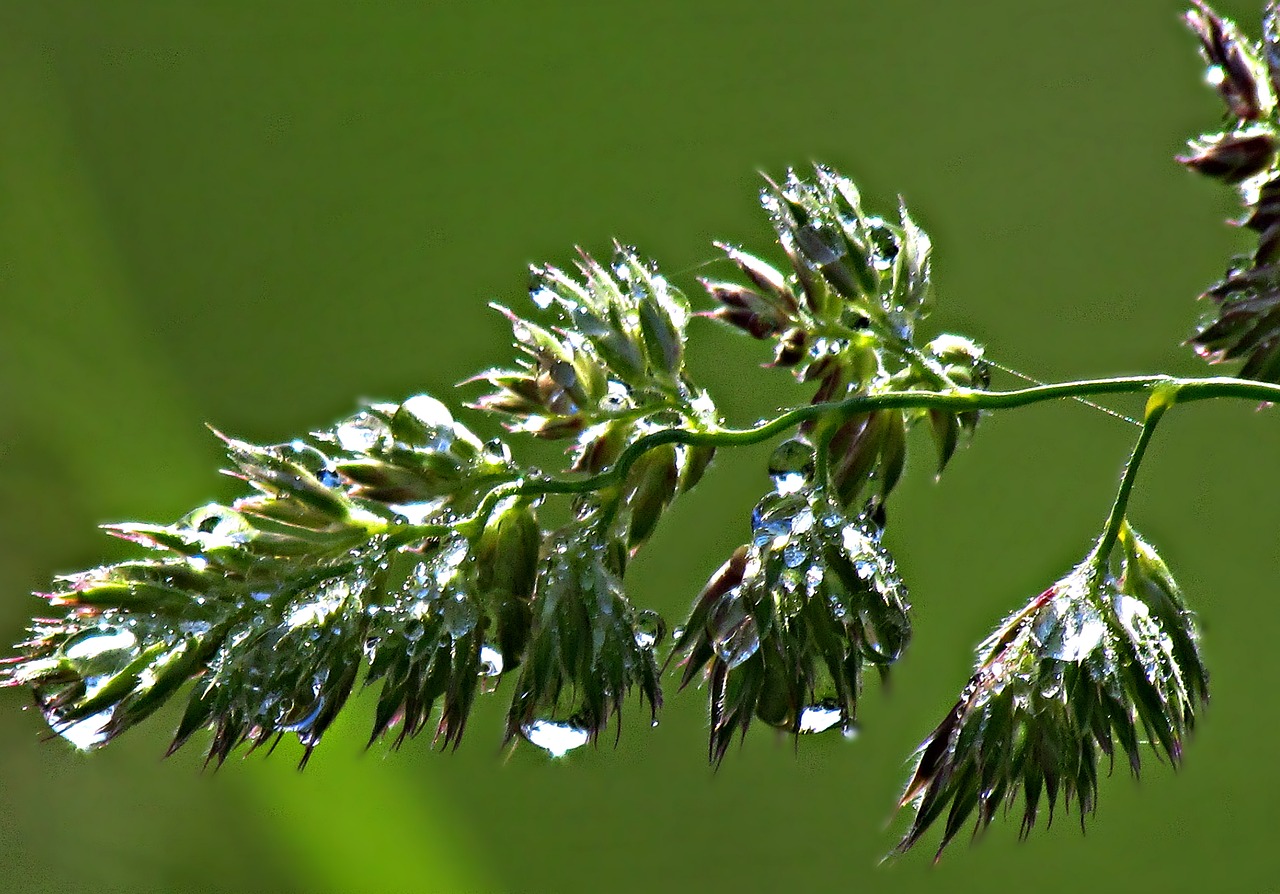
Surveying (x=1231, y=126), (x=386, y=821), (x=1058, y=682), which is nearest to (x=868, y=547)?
(x=1058, y=682)

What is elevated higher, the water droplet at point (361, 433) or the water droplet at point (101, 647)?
the water droplet at point (361, 433)

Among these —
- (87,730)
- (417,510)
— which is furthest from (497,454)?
(87,730)

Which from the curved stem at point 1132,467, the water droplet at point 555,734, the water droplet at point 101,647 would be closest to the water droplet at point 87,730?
the water droplet at point 101,647

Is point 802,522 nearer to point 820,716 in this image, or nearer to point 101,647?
point 820,716

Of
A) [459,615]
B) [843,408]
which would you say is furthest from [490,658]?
[843,408]

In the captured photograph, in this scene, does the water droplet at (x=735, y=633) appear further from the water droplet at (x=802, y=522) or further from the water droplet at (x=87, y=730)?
the water droplet at (x=87, y=730)

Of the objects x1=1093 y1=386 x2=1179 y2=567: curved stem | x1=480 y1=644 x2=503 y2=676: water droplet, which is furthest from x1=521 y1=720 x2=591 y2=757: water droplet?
x1=1093 y1=386 x2=1179 y2=567: curved stem

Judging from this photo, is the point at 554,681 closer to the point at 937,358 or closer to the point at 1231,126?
the point at 937,358

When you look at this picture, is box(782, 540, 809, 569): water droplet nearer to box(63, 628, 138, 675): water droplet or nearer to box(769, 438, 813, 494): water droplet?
box(769, 438, 813, 494): water droplet

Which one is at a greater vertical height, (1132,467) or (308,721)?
(1132,467)
